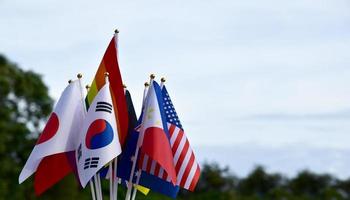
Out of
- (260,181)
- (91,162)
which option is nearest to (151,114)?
(91,162)

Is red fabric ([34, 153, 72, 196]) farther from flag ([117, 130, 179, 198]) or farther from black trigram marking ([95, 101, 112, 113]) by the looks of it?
black trigram marking ([95, 101, 112, 113])

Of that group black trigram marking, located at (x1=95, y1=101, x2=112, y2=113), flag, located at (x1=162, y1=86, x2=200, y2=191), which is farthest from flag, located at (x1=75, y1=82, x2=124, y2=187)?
flag, located at (x1=162, y1=86, x2=200, y2=191)

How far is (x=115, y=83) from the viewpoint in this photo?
25.5ft

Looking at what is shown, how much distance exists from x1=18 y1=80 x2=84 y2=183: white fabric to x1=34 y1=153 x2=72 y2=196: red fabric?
0.08 metres

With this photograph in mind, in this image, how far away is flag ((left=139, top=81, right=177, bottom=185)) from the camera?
24.8 ft

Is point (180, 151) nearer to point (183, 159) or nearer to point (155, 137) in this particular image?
point (183, 159)

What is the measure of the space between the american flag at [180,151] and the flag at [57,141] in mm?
874

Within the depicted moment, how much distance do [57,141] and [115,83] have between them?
787 mm

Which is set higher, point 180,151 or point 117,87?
point 117,87

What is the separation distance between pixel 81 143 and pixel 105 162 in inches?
15.2

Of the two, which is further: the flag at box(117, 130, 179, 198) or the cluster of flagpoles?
the flag at box(117, 130, 179, 198)

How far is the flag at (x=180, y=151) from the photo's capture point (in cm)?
795

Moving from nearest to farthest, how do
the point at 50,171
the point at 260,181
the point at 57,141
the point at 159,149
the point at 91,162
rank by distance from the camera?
1. the point at 91,162
2. the point at 159,149
3. the point at 57,141
4. the point at 50,171
5. the point at 260,181

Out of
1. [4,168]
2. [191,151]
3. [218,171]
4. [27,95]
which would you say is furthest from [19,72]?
[191,151]
